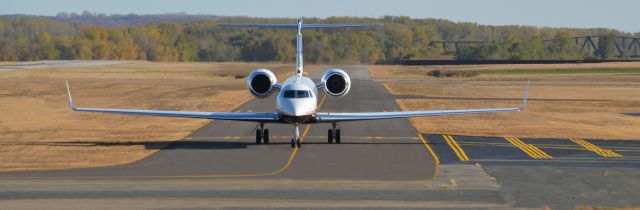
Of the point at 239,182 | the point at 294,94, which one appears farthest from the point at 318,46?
the point at 239,182

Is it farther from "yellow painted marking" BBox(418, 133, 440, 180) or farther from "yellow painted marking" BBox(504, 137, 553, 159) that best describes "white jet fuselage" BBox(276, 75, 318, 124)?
"yellow painted marking" BBox(504, 137, 553, 159)

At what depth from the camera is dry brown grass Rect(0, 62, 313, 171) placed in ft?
122

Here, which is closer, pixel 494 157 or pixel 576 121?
pixel 494 157

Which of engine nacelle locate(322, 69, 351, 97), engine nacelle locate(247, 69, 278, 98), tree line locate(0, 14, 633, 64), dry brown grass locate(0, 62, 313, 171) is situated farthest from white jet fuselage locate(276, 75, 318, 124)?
tree line locate(0, 14, 633, 64)

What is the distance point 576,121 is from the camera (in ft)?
185

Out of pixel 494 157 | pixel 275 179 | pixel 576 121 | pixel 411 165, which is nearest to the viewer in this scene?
pixel 275 179

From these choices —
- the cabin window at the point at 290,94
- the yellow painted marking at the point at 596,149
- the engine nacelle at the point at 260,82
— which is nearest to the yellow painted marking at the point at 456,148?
the yellow painted marking at the point at 596,149

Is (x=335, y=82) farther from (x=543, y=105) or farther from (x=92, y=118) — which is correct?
(x=543, y=105)

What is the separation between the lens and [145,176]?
3089 centimetres

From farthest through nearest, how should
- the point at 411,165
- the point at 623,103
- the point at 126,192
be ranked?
the point at 623,103 → the point at 411,165 → the point at 126,192

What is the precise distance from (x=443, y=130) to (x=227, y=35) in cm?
12461

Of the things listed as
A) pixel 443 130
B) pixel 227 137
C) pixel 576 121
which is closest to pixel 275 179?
pixel 227 137

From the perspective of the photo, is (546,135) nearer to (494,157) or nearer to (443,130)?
(443,130)

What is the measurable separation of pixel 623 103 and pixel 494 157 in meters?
40.2
